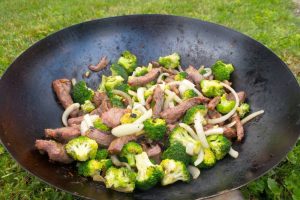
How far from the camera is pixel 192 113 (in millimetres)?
3262

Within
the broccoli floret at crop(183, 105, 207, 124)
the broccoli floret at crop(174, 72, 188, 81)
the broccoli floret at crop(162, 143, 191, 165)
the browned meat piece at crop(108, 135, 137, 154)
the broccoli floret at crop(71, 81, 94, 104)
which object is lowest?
the broccoli floret at crop(162, 143, 191, 165)

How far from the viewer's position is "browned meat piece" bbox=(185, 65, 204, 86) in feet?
12.5

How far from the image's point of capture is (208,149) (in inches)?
122

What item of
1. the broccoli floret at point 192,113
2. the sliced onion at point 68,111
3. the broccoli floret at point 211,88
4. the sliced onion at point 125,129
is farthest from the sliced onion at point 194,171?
the sliced onion at point 68,111

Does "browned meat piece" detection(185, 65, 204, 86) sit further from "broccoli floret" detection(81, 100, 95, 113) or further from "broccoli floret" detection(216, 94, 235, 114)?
"broccoli floret" detection(81, 100, 95, 113)

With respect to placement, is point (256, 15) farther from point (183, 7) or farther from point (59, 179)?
point (59, 179)

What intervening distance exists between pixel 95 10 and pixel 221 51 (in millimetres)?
3915

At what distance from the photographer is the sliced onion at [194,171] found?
9.73 feet

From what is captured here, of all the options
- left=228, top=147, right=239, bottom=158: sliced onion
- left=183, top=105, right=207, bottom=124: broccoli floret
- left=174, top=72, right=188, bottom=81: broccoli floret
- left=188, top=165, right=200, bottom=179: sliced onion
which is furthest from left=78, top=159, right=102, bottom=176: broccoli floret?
left=174, top=72, right=188, bottom=81: broccoli floret

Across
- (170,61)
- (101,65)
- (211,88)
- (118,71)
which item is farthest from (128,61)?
(211,88)

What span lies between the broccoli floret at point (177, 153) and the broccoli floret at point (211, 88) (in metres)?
0.83

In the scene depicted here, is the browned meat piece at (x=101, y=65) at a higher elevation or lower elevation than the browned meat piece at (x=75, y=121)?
higher

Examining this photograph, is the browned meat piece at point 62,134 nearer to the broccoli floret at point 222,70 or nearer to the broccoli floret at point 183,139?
the broccoli floret at point 183,139

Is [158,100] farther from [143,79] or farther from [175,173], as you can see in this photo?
[175,173]
